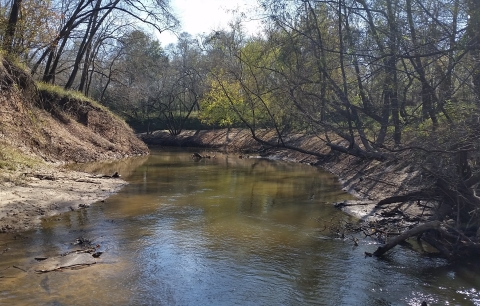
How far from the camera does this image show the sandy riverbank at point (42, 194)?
1008 cm

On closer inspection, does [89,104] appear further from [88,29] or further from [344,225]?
[344,225]

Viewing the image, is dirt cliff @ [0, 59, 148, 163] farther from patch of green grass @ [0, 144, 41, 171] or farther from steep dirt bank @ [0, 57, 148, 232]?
patch of green grass @ [0, 144, 41, 171]

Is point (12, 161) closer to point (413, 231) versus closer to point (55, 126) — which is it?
point (55, 126)

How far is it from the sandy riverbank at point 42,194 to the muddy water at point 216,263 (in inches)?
19.4

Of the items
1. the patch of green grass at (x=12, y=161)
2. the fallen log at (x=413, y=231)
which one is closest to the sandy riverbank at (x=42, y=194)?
the patch of green grass at (x=12, y=161)

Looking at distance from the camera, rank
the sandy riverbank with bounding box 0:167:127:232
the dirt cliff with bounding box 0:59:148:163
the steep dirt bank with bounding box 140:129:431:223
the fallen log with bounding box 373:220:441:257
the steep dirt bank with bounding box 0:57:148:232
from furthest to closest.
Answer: the dirt cliff with bounding box 0:59:148:163 → the steep dirt bank with bounding box 140:129:431:223 → the steep dirt bank with bounding box 0:57:148:232 → the sandy riverbank with bounding box 0:167:127:232 → the fallen log with bounding box 373:220:441:257

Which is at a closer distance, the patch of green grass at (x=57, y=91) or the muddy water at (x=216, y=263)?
the muddy water at (x=216, y=263)

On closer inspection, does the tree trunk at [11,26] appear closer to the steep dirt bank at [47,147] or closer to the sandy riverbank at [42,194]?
the steep dirt bank at [47,147]

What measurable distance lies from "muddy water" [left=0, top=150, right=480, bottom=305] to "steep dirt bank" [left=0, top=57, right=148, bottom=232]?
924mm

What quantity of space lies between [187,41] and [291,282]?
2351 inches

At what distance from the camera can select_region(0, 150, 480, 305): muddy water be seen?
6617mm

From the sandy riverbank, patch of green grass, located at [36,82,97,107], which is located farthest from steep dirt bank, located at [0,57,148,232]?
patch of green grass, located at [36,82,97,107]

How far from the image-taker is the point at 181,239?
31.3 ft

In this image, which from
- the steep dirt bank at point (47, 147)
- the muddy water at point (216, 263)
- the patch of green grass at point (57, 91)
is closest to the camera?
the muddy water at point (216, 263)
